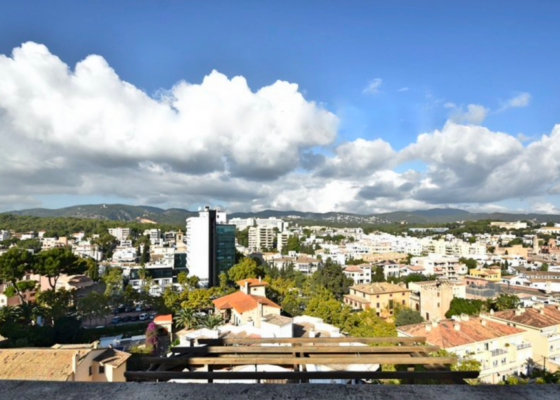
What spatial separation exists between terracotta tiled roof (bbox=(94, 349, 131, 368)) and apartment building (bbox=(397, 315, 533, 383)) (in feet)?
51.3

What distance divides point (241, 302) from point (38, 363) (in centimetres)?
1377

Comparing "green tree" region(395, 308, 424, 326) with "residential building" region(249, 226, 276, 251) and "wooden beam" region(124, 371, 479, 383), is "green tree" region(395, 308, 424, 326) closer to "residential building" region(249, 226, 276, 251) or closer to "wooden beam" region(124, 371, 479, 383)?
"wooden beam" region(124, 371, 479, 383)

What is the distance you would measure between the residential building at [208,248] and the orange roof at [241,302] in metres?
13.2

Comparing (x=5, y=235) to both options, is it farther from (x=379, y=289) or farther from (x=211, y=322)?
(x=379, y=289)

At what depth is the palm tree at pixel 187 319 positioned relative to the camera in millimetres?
24934

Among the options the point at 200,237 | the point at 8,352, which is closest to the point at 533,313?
the point at 8,352

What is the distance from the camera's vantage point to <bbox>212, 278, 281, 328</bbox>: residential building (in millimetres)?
23219

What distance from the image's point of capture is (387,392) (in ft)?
4.72

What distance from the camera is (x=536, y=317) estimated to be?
72.8 feet

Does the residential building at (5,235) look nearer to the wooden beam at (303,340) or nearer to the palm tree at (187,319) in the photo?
the palm tree at (187,319)

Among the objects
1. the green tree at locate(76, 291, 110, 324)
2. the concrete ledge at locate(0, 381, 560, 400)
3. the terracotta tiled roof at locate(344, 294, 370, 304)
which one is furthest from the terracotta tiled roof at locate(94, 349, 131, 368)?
the terracotta tiled roof at locate(344, 294, 370, 304)

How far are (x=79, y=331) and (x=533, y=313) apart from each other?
31864 millimetres

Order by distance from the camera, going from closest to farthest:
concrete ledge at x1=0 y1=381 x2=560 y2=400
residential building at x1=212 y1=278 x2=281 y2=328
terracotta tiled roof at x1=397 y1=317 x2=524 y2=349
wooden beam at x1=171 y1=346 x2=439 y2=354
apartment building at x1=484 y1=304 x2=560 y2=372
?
concrete ledge at x1=0 y1=381 x2=560 y2=400 → wooden beam at x1=171 y1=346 x2=439 y2=354 → terracotta tiled roof at x1=397 y1=317 x2=524 y2=349 → apartment building at x1=484 y1=304 x2=560 y2=372 → residential building at x1=212 y1=278 x2=281 y2=328

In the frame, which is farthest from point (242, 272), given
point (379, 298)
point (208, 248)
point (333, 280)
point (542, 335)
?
point (542, 335)
